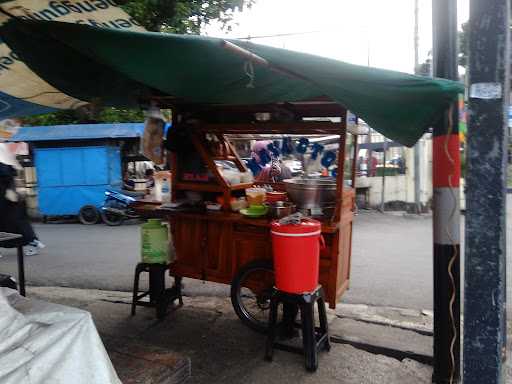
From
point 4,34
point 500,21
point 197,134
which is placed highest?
point 4,34

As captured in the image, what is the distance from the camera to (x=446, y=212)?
3.12 m

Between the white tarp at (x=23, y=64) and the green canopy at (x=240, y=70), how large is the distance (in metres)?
0.12

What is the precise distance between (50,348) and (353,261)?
5.47 metres

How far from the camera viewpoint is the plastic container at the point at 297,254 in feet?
11.3

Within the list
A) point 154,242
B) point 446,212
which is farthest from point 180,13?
point 446,212

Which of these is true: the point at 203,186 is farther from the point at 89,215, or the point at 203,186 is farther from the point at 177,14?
the point at 89,215

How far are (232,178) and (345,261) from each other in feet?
4.87

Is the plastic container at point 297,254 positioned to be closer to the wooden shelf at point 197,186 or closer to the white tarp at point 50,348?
the wooden shelf at point 197,186

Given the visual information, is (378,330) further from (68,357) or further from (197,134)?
(68,357)

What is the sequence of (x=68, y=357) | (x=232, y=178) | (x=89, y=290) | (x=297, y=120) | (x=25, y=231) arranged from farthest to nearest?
1. (x=25, y=231)
2. (x=89, y=290)
3. (x=232, y=178)
4. (x=297, y=120)
5. (x=68, y=357)

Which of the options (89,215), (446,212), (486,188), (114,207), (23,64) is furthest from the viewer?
(89,215)

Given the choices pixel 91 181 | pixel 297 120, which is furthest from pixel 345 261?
pixel 91 181

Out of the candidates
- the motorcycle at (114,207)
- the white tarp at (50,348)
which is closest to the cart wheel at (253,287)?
the white tarp at (50,348)

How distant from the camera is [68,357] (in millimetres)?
2248
